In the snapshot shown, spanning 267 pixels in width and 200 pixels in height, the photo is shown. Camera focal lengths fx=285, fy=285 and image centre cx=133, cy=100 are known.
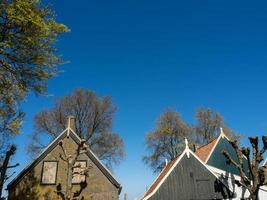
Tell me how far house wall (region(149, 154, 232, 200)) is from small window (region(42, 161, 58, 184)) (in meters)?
7.93

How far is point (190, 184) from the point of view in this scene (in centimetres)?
2144

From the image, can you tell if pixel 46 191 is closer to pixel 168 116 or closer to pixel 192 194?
pixel 192 194

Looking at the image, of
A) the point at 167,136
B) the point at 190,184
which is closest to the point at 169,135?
the point at 167,136

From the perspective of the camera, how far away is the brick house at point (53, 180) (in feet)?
71.5

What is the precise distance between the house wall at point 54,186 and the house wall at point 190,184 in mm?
4148

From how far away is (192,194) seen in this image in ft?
69.5

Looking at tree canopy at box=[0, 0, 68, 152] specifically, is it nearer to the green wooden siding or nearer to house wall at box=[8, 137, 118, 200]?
house wall at box=[8, 137, 118, 200]

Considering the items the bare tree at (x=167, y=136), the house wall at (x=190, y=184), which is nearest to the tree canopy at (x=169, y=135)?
the bare tree at (x=167, y=136)

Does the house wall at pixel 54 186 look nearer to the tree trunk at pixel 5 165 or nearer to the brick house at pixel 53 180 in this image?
the brick house at pixel 53 180

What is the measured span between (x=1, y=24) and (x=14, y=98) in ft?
13.4

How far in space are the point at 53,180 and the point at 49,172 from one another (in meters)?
0.72

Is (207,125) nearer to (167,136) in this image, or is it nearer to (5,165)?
(167,136)

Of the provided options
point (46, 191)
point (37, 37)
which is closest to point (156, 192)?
point (46, 191)

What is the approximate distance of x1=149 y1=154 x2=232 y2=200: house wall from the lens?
20953 mm
